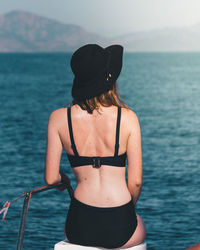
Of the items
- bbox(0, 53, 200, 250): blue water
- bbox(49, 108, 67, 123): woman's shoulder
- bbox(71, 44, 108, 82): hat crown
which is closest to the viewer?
bbox(71, 44, 108, 82): hat crown

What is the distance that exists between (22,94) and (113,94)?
12480 cm

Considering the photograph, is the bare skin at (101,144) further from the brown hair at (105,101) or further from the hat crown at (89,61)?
the hat crown at (89,61)

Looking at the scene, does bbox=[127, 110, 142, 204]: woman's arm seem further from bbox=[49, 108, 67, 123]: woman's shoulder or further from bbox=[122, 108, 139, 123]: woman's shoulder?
bbox=[49, 108, 67, 123]: woman's shoulder

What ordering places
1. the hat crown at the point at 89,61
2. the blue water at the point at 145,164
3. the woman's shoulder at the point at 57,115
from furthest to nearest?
the blue water at the point at 145,164
the woman's shoulder at the point at 57,115
the hat crown at the point at 89,61

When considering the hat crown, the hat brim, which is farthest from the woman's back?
the hat crown

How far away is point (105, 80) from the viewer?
4320 millimetres

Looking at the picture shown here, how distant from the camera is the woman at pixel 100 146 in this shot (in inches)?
171

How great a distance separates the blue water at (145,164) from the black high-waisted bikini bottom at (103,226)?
30004 millimetres

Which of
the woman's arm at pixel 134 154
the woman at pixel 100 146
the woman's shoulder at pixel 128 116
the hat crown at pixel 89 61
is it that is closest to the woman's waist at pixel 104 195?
the woman at pixel 100 146

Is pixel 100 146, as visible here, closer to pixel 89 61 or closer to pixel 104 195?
pixel 104 195

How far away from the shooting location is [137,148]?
439 centimetres

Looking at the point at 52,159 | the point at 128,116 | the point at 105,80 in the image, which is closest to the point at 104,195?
the point at 52,159

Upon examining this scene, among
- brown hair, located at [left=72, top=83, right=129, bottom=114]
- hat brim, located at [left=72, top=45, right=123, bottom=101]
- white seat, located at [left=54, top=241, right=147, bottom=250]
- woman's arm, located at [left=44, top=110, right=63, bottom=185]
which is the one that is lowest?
white seat, located at [left=54, top=241, right=147, bottom=250]

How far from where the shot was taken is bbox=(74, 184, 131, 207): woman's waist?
438 centimetres
